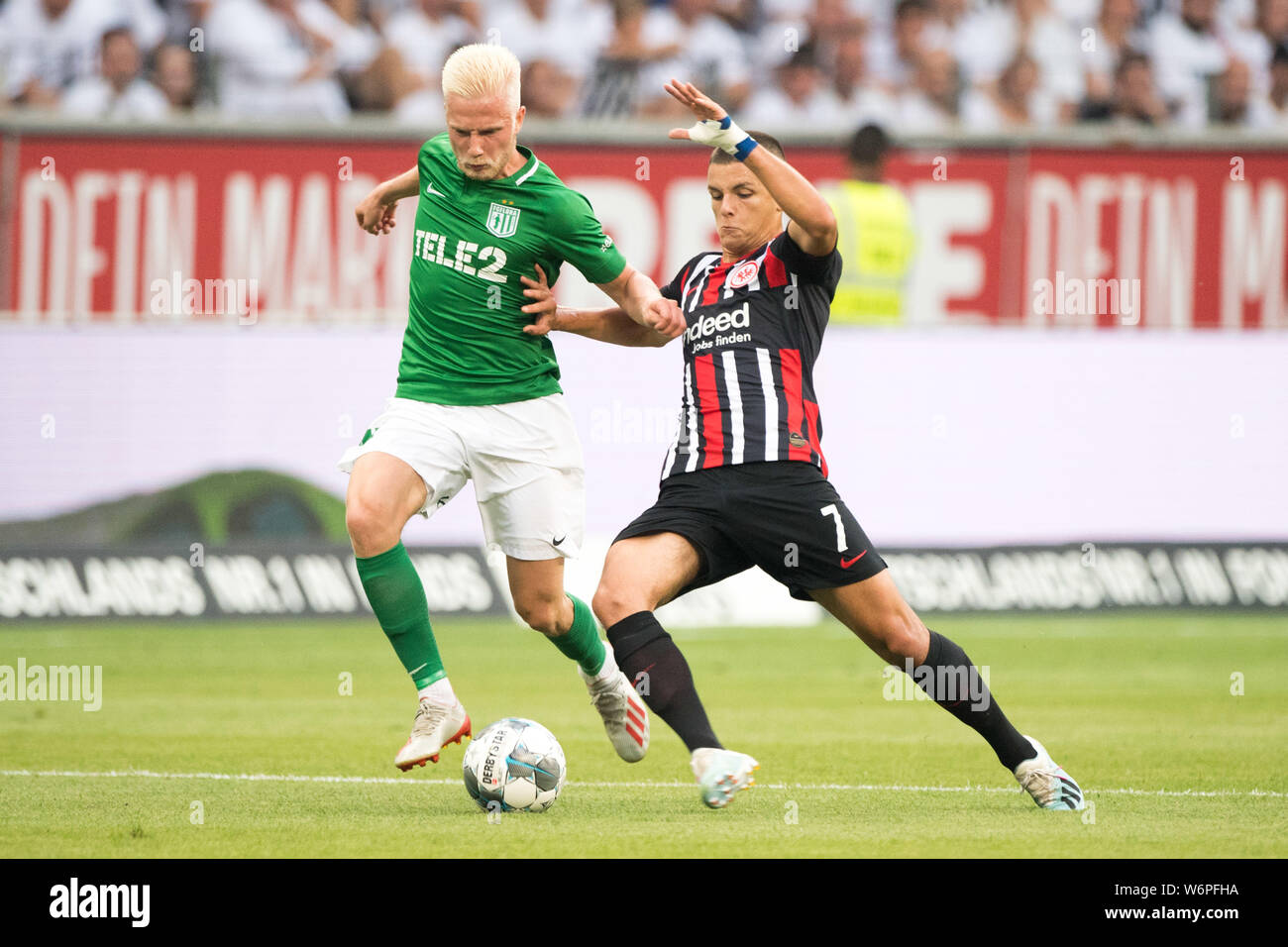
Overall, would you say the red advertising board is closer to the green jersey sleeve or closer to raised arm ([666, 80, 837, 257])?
the green jersey sleeve

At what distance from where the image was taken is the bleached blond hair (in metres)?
6.28

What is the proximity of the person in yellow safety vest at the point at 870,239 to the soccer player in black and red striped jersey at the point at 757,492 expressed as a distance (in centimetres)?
515

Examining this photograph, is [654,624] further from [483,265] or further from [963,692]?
[483,265]

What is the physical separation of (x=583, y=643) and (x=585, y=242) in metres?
1.57

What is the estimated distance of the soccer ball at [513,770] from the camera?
641cm

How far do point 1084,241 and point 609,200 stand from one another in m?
3.97

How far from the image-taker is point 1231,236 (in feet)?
50.1

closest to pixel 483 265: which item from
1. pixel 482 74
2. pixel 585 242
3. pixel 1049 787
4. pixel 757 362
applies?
pixel 585 242

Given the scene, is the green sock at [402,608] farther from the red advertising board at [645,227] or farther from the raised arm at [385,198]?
the red advertising board at [645,227]

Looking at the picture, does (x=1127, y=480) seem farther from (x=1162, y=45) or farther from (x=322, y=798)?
(x=322, y=798)

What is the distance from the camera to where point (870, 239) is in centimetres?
1204

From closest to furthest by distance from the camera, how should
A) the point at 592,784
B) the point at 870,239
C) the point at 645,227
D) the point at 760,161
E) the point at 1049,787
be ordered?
the point at 760,161
the point at 1049,787
the point at 592,784
the point at 870,239
the point at 645,227

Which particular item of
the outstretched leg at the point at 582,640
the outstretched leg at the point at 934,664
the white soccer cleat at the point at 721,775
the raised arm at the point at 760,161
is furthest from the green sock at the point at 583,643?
the raised arm at the point at 760,161

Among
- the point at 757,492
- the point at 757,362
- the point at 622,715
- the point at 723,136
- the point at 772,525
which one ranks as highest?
the point at 723,136
